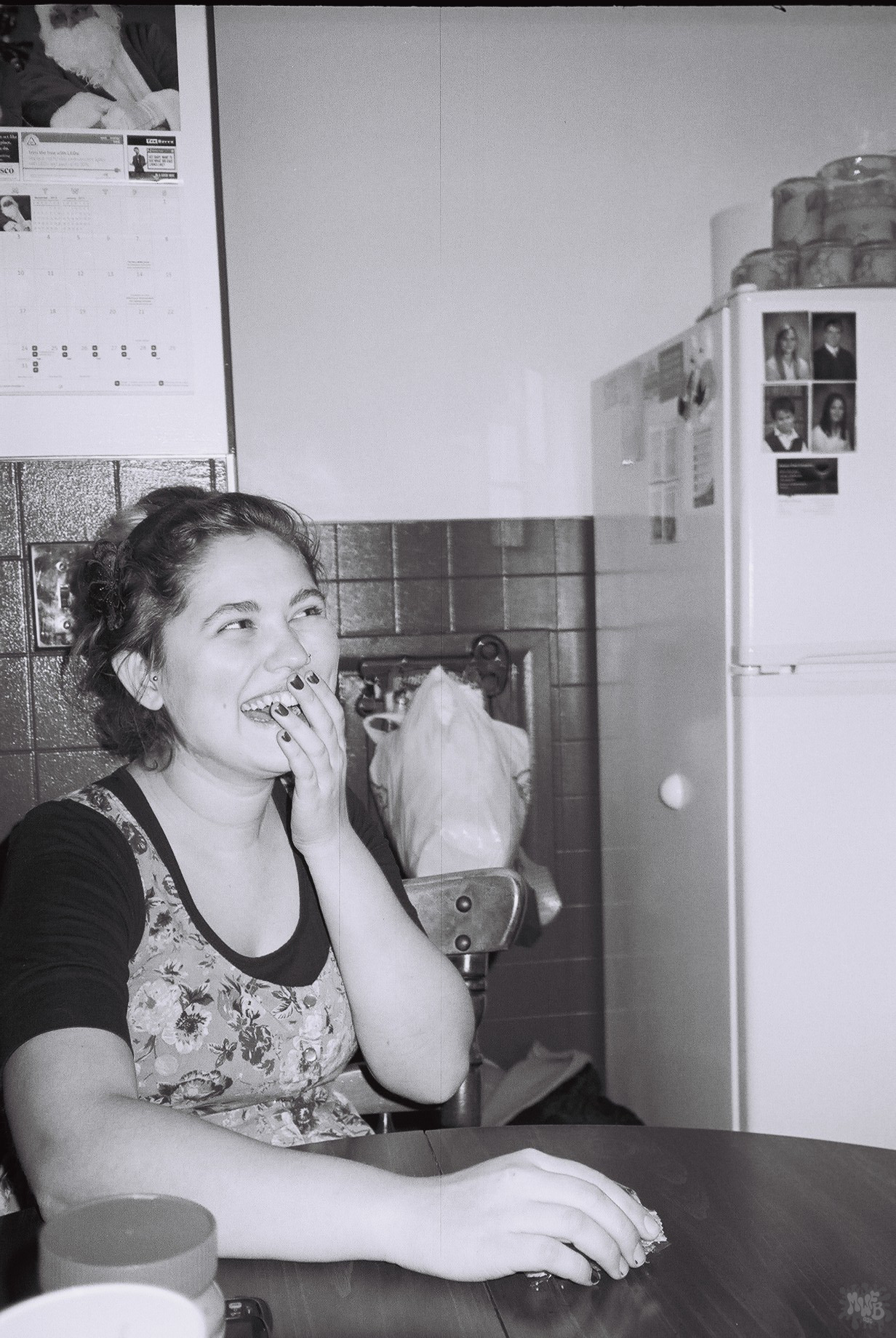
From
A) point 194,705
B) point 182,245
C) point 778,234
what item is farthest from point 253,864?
point 778,234

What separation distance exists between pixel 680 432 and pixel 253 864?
125cm

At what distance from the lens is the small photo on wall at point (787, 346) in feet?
6.07

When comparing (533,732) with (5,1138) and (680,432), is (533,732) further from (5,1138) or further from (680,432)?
(5,1138)

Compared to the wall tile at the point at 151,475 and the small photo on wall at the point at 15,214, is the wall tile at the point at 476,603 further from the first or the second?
the small photo on wall at the point at 15,214

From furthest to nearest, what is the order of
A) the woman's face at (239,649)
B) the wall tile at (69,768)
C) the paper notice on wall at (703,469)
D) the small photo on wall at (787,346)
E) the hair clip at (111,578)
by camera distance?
the wall tile at (69,768)
the paper notice on wall at (703,469)
the small photo on wall at (787,346)
the hair clip at (111,578)
the woman's face at (239,649)

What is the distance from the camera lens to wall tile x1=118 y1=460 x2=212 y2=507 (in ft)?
7.21

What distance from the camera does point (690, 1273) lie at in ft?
2.27

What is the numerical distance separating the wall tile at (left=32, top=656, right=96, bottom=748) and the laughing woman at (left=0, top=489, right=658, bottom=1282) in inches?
35.9

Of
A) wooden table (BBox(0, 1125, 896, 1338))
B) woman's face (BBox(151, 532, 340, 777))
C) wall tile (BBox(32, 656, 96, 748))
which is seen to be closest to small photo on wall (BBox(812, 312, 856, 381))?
woman's face (BBox(151, 532, 340, 777))

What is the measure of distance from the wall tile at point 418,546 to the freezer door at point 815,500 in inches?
31.1

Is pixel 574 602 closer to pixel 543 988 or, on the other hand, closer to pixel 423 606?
pixel 423 606

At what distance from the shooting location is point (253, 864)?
1.19 metres

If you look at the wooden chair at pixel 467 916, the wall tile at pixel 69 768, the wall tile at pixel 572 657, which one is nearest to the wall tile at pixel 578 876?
the wall tile at pixel 572 657

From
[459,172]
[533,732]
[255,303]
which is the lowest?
[533,732]
